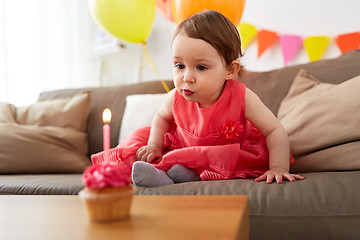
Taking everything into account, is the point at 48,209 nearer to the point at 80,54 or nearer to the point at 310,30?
the point at 310,30

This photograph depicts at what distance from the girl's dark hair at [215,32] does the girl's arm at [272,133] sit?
18 centimetres

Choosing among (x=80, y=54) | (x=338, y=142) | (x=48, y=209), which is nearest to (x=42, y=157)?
(x=48, y=209)

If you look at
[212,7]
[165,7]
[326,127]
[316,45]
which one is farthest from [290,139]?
[165,7]

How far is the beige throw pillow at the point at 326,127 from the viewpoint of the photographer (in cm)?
131

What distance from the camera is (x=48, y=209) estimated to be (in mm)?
752

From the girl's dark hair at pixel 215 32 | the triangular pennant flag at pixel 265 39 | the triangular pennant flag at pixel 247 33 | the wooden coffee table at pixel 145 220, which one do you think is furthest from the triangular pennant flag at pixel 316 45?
the wooden coffee table at pixel 145 220

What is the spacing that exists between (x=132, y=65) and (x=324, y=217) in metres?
2.48

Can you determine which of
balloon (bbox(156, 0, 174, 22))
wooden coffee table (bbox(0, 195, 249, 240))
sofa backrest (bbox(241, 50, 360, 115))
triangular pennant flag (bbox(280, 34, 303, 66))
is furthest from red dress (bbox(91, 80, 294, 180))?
balloon (bbox(156, 0, 174, 22))

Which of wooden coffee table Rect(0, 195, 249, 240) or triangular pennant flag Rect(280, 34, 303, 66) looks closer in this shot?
wooden coffee table Rect(0, 195, 249, 240)

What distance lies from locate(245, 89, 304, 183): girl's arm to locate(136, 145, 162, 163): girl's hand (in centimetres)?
36

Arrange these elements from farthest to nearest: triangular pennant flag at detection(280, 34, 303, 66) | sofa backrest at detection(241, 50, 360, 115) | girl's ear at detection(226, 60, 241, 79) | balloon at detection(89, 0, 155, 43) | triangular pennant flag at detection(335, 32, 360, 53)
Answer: triangular pennant flag at detection(280, 34, 303, 66) → triangular pennant flag at detection(335, 32, 360, 53) → balloon at detection(89, 0, 155, 43) → sofa backrest at detection(241, 50, 360, 115) → girl's ear at detection(226, 60, 241, 79)

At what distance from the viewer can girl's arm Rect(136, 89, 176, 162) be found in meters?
1.40

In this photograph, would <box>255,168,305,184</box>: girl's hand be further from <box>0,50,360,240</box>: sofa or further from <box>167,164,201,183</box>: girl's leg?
<box>167,164,201,183</box>: girl's leg

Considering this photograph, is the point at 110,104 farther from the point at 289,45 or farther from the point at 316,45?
the point at 316,45
